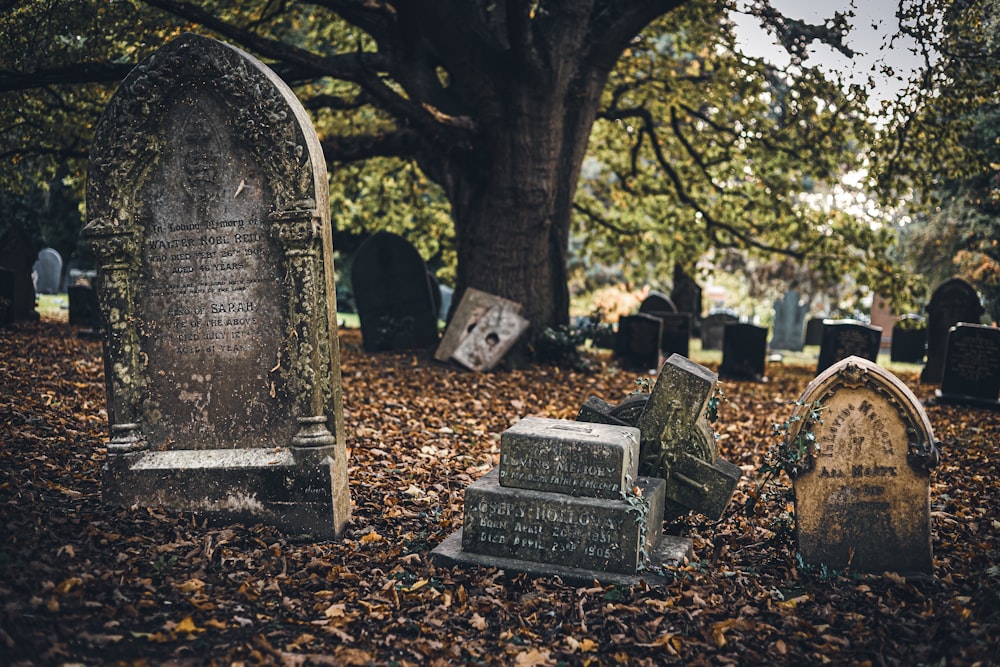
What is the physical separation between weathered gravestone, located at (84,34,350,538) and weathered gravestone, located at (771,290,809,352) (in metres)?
18.6

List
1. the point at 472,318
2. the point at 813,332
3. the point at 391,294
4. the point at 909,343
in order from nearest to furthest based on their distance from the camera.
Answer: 1. the point at 472,318
2. the point at 391,294
3. the point at 909,343
4. the point at 813,332

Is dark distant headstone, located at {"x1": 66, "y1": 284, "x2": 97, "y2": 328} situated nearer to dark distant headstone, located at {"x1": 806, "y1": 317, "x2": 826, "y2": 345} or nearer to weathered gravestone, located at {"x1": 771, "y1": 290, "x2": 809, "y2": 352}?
weathered gravestone, located at {"x1": 771, "y1": 290, "x2": 809, "y2": 352}

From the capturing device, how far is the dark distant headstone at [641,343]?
13430 mm

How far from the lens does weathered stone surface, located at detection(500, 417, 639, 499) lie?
188 inches

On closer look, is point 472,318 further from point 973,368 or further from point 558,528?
point 973,368

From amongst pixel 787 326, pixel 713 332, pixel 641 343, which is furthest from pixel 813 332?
pixel 641 343

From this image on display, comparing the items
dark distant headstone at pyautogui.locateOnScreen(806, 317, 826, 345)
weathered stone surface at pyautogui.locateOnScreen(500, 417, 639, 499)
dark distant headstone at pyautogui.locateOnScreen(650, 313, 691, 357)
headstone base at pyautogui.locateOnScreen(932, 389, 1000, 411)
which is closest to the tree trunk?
dark distant headstone at pyautogui.locateOnScreen(650, 313, 691, 357)

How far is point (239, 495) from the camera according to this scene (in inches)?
209

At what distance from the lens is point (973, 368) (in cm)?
1131

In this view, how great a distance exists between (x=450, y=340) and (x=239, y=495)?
625 cm

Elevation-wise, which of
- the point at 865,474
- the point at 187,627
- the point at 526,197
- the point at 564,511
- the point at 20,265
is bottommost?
the point at 187,627

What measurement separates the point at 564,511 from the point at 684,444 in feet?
4.12

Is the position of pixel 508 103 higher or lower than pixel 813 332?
higher

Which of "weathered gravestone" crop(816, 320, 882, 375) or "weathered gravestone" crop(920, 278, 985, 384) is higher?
"weathered gravestone" crop(920, 278, 985, 384)
